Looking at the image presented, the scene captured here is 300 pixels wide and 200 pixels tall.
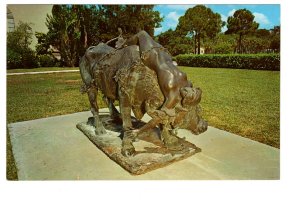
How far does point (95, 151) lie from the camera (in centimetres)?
484

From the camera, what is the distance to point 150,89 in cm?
396

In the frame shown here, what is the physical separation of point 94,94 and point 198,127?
240 cm

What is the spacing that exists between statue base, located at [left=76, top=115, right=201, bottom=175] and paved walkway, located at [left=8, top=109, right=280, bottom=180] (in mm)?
77

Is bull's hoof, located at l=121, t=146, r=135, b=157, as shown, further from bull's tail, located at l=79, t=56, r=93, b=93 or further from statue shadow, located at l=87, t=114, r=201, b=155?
bull's tail, located at l=79, t=56, r=93, b=93

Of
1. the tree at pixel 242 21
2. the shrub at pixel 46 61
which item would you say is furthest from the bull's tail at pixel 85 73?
the shrub at pixel 46 61

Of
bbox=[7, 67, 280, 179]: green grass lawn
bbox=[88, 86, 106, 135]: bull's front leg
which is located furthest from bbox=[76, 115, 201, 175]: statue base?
bbox=[7, 67, 280, 179]: green grass lawn

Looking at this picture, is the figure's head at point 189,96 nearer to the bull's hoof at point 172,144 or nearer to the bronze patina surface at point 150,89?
the bronze patina surface at point 150,89

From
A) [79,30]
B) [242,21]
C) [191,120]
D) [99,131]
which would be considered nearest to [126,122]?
[191,120]

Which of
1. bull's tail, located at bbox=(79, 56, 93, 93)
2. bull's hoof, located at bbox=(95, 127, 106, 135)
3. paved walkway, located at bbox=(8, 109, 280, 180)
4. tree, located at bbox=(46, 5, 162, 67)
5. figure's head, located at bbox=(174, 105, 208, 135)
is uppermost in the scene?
tree, located at bbox=(46, 5, 162, 67)

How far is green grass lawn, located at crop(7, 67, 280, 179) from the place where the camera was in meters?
6.62

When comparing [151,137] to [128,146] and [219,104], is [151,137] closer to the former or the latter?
[128,146]
